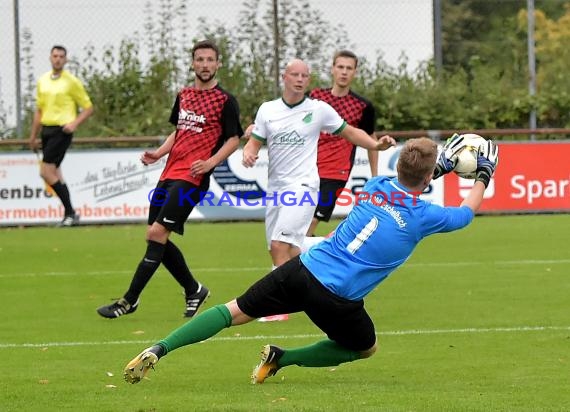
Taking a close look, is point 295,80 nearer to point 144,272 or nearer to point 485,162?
point 144,272

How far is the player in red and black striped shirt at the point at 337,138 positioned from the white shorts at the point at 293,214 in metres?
1.69

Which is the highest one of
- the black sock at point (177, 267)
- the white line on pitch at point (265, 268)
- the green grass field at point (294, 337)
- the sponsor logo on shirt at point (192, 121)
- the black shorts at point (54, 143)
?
the sponsor logo on shirt at point (192, 121)

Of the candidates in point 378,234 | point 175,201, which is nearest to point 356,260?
point 378,234

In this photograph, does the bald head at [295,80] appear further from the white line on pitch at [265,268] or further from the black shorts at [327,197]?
the white line on pitch at [265,268]

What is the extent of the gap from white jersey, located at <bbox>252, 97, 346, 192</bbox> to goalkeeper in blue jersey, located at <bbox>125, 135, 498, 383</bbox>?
3.07m

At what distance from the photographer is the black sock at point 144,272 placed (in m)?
10.2

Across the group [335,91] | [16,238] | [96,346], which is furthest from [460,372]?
[16,238]

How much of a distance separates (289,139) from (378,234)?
3.40 meters

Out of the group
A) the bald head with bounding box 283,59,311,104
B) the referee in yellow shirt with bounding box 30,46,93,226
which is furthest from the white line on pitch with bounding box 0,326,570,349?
the referee in yellow shirt with bounding box 30,46,93,226

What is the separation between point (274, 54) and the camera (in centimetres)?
2152

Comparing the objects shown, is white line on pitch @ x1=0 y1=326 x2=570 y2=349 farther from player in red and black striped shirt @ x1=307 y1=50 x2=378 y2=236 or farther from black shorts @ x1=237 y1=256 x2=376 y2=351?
player in red and black striped shirt @ x1=307 y1=50 x2=378 y2=236

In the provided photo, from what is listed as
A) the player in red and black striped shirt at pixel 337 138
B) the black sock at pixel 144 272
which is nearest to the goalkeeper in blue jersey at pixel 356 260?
the black sock at pixel 144 272

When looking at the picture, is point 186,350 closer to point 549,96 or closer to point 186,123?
point 186,123

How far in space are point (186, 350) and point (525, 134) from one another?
42.2 feet
